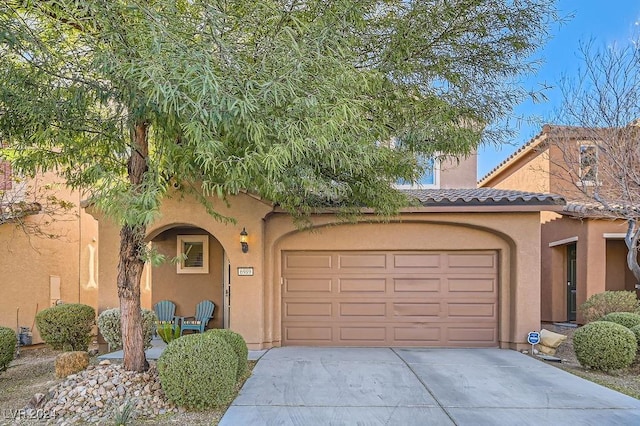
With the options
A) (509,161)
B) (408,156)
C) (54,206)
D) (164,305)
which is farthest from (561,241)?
(54,206)

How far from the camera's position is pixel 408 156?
23.4 ft

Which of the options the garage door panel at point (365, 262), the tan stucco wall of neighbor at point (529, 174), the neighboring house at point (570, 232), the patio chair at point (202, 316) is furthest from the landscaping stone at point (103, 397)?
the tan stucco wall of neighbor at point (529, 174)

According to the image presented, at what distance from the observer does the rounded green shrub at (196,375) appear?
554 cm

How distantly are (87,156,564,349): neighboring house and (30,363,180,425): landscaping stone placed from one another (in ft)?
10.8

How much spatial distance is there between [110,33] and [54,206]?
8.31 meters

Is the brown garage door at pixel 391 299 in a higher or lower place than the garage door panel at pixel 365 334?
higher

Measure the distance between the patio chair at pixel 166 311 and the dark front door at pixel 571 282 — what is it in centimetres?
1141

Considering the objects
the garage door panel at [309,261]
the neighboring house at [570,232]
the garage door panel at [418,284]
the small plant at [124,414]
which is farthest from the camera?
the neighboring house at [570,232]

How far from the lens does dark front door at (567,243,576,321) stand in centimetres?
1377

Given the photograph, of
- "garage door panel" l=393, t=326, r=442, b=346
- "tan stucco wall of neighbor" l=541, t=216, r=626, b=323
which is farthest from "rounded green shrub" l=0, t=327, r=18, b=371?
"tan stucco wall of neighbor" l=541, t=216, r=626, b=323

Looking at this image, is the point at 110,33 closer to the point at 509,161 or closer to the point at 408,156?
the point at 408,156

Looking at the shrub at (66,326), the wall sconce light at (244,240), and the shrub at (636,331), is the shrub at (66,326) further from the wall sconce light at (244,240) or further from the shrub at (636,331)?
the shrub at (636,331)

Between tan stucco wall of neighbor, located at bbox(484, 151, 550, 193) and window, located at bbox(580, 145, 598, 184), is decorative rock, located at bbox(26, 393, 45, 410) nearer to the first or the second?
window, located at bbox(580, 145, 598, 184)

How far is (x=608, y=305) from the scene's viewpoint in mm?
9852
